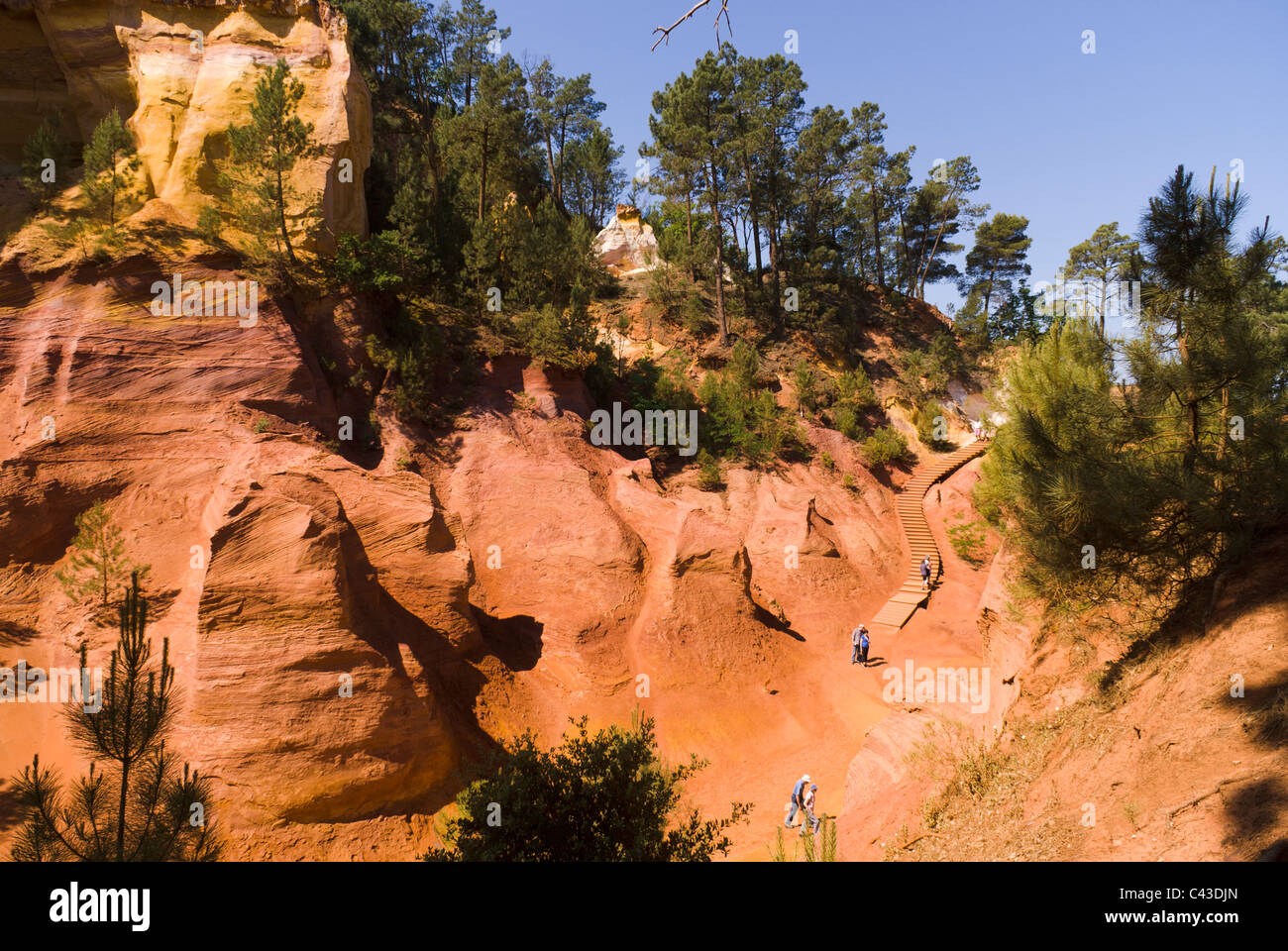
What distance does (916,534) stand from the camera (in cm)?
2717

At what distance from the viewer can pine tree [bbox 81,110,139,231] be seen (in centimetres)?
1393

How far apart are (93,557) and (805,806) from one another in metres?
13.2

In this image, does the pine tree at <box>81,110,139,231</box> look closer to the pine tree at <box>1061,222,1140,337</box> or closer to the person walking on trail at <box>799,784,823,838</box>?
the person walking on trail at <box>799,784,823,838</box>

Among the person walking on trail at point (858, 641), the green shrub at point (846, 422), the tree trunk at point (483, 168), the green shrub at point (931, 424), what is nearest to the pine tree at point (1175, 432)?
the person walking on trail at point (858, 641)

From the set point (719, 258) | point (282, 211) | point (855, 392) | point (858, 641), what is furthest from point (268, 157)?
point (855, 392)

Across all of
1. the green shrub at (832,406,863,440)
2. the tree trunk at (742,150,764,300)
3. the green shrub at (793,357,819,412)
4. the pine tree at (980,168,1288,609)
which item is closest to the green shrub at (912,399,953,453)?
the green shrub at (832,406,863,440)

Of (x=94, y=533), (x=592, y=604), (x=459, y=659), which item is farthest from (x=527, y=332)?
(x=94, y=533)

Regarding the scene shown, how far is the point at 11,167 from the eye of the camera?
15.5m

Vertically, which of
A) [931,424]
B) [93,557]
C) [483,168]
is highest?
[483,168]

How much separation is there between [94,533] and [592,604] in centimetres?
959

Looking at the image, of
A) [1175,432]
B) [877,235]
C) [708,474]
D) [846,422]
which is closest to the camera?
[1175,432]

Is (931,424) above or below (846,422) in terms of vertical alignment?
above

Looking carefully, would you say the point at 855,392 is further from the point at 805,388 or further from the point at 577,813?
the point at 577,813

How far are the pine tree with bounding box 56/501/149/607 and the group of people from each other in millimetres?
11969
